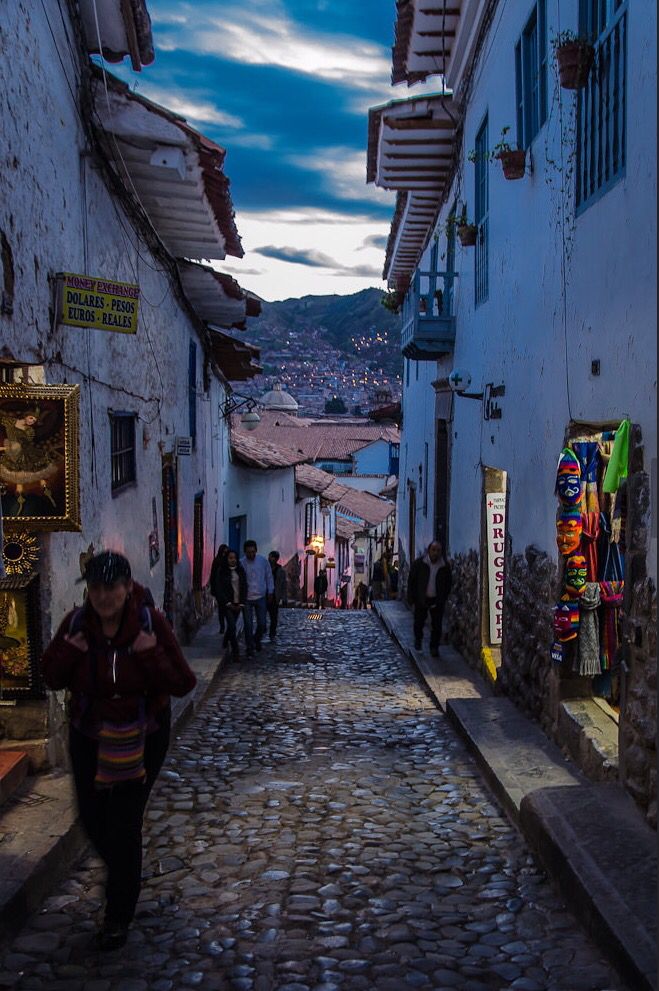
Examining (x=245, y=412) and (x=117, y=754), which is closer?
(x=117, y=754)

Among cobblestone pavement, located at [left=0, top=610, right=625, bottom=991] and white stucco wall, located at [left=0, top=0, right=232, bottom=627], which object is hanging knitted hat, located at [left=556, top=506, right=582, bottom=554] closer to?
cobblestone pavement, located at [left=0, top=610, right=625, bottom=991]

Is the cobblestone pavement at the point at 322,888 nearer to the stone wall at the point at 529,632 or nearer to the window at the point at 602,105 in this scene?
the stone wall at the point at 529,632

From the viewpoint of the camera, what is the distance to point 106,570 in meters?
4.19

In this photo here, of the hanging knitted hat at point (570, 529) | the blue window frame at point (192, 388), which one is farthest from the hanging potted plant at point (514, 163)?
the blue window frame at point (192, 388)

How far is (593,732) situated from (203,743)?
335 centimetres

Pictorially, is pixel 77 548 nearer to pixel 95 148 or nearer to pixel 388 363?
pixel 95 148

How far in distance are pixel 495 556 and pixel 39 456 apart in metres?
5.97

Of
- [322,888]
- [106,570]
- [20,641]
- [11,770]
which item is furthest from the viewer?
[20,641]

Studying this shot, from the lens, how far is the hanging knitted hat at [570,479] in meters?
6.95

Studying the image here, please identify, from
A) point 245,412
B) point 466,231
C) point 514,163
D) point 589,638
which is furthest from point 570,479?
→ point 245,412

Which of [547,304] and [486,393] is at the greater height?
[547,304]

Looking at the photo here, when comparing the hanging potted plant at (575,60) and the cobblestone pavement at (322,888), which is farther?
the hanging potted plant at (575,60)

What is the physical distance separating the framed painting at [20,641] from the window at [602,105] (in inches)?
179

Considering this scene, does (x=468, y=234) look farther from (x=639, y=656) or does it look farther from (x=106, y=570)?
(x=106, y=570)
